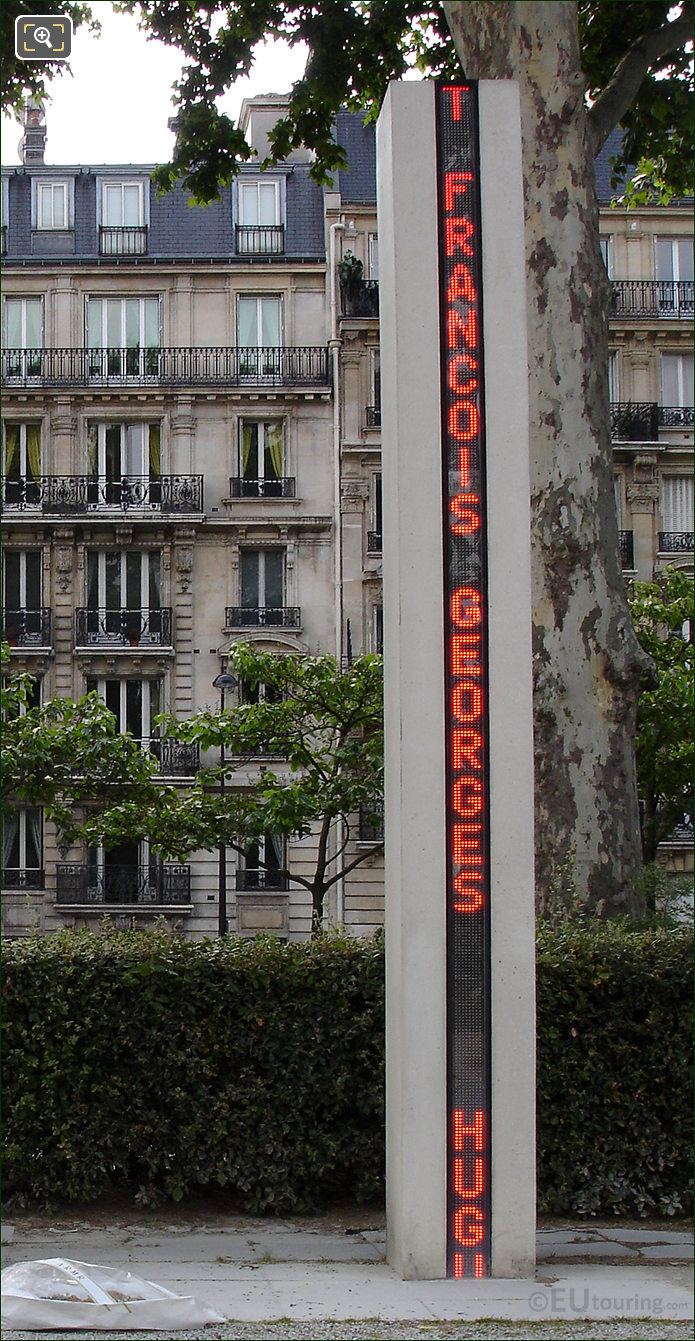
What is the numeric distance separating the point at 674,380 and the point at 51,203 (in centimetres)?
1763

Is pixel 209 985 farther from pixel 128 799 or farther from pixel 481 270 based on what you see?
pixel 128 799

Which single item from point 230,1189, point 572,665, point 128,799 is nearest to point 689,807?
point 128,799

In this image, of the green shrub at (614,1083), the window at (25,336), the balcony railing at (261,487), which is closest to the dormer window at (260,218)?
the window at (25,336)

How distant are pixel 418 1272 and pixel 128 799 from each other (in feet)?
71.0

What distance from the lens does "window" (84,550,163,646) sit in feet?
129

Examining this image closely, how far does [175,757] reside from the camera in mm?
38312

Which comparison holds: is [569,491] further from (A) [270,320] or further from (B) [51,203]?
(B) [51,203]

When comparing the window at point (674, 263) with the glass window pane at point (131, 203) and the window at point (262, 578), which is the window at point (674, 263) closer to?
the window at point (262, 578)

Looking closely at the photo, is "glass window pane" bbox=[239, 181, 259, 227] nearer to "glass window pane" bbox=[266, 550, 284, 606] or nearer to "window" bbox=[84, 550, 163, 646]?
"glass window pane" bbox=[266, 550, 284, 606]

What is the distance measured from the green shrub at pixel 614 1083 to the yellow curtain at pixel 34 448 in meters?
33.9

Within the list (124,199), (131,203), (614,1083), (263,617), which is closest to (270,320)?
(131,203)

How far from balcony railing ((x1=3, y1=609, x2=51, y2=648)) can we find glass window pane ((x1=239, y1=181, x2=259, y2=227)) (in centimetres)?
1184

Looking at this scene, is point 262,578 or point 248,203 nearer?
point 262,578

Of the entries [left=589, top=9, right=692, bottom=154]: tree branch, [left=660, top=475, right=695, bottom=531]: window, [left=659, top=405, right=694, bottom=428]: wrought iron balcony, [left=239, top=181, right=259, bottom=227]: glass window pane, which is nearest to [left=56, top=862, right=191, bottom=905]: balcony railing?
[left=660, top=475, right=695, bottom=531]: window
